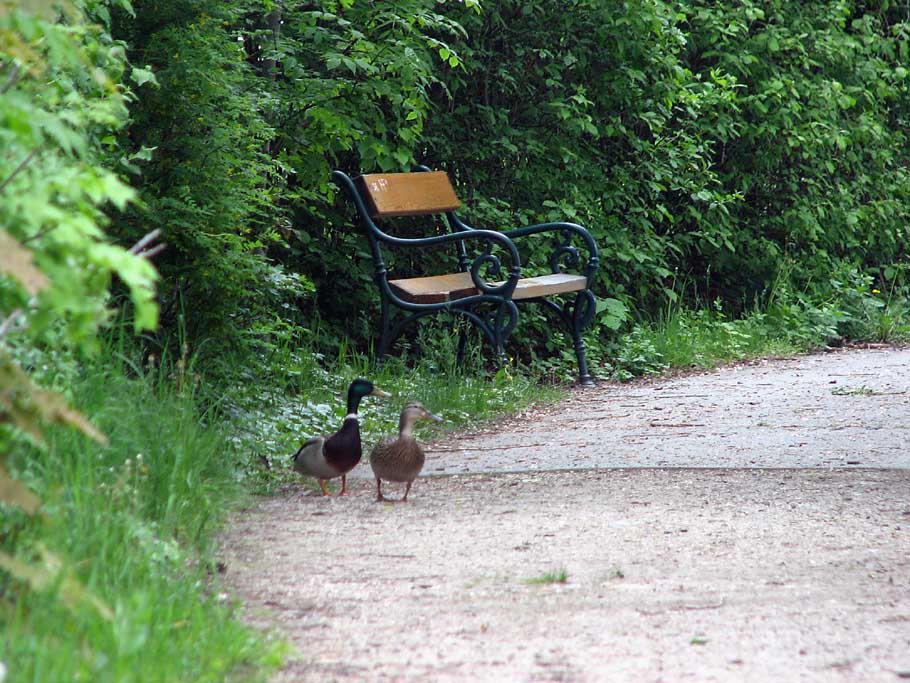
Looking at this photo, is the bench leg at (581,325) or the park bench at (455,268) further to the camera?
the bench leg at (581,325)

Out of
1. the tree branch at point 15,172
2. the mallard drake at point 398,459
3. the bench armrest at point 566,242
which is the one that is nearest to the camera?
the tree branch at point 15,172

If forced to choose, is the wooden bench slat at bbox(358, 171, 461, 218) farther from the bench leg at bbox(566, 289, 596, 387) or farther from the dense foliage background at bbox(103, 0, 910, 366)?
the bench leg at bbox(566, 289, 596, 387)

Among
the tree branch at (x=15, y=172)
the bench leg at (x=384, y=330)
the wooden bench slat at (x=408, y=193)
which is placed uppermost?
the tree branch at (x=15, y=172)

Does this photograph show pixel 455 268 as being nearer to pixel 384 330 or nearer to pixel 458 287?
pixel 458 287

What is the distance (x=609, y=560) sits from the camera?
4.01 metres

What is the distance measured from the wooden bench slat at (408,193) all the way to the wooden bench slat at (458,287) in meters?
0.47

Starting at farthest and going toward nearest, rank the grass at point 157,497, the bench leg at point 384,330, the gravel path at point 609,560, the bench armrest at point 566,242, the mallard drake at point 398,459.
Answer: the bench armrest at point 566,242 → the bench leg at point 384,330 → the mallard drake at point 398,459 → the gravel path at point 609,560 → the grass at point 157,497

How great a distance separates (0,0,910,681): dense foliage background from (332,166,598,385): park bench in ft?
0.79

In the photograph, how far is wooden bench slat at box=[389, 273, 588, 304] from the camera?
7789mm

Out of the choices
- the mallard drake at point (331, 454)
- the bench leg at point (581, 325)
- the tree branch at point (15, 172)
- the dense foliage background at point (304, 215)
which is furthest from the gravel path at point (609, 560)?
the bench leg at point (581, 325)

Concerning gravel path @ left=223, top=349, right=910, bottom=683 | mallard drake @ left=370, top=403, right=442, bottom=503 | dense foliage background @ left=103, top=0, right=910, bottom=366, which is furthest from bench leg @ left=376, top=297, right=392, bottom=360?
mallard drake @ left=370, top=403, right=442, bottom=503

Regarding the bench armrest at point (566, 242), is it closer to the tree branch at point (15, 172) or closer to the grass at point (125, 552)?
the grass at point (125, 552)

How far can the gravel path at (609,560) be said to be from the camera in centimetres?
308

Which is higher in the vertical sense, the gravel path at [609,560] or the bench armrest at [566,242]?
the gravel path at [609,560]
